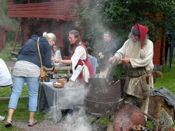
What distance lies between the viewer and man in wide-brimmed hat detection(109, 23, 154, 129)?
3.05 m

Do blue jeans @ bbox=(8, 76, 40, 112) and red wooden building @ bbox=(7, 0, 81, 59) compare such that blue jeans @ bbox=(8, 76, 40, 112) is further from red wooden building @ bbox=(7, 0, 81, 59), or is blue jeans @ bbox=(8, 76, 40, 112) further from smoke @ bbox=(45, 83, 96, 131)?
red wooden building @ bbox=(7, 0, 81, 59)

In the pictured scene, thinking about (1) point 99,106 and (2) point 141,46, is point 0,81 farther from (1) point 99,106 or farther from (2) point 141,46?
(2) point 141,46

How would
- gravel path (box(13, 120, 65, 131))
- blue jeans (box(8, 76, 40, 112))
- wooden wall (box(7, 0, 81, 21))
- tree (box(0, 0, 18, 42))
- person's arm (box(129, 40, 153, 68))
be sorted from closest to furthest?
1. person's arm (box(129, 40, 153, 68))
2. blue jeans (box(8, 76, 40, 112))
3. gravel path (box(13, 120, 65, 131))
4. wooden wall (box(7, 0, 81, 21))
5. tree (box(0, 0, 18, 42))

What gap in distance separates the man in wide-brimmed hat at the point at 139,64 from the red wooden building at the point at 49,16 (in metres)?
9.23

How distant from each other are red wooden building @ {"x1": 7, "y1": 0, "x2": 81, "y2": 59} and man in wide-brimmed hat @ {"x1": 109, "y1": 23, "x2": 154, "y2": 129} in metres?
9.23

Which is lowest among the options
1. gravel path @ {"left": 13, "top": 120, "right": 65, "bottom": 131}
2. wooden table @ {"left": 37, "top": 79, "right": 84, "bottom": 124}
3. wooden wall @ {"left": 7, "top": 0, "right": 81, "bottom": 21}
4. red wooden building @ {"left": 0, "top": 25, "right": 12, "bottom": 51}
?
gravel path @ {"left": 13, "top": 120, "right": 65, "bottom": 131}

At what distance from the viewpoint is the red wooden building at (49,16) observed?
12.5 meters

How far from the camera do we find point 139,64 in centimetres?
304

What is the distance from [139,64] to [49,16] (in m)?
11.0

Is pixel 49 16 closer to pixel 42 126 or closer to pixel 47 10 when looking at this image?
pixel 47 10

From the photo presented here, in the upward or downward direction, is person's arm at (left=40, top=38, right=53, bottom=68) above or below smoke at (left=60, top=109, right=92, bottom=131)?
above

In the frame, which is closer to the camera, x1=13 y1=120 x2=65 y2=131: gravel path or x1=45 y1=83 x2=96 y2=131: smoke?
x1=45 y1=83 x2=96 y2=131: smoke

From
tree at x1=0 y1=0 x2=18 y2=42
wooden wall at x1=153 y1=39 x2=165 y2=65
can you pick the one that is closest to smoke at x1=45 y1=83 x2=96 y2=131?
wooden wall at x1=153 y1=39 x2=165 y2=65

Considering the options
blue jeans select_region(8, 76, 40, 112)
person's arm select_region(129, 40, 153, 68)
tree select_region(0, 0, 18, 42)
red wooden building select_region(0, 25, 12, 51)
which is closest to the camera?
person's arm select_region(129, 40, 153, 68)
